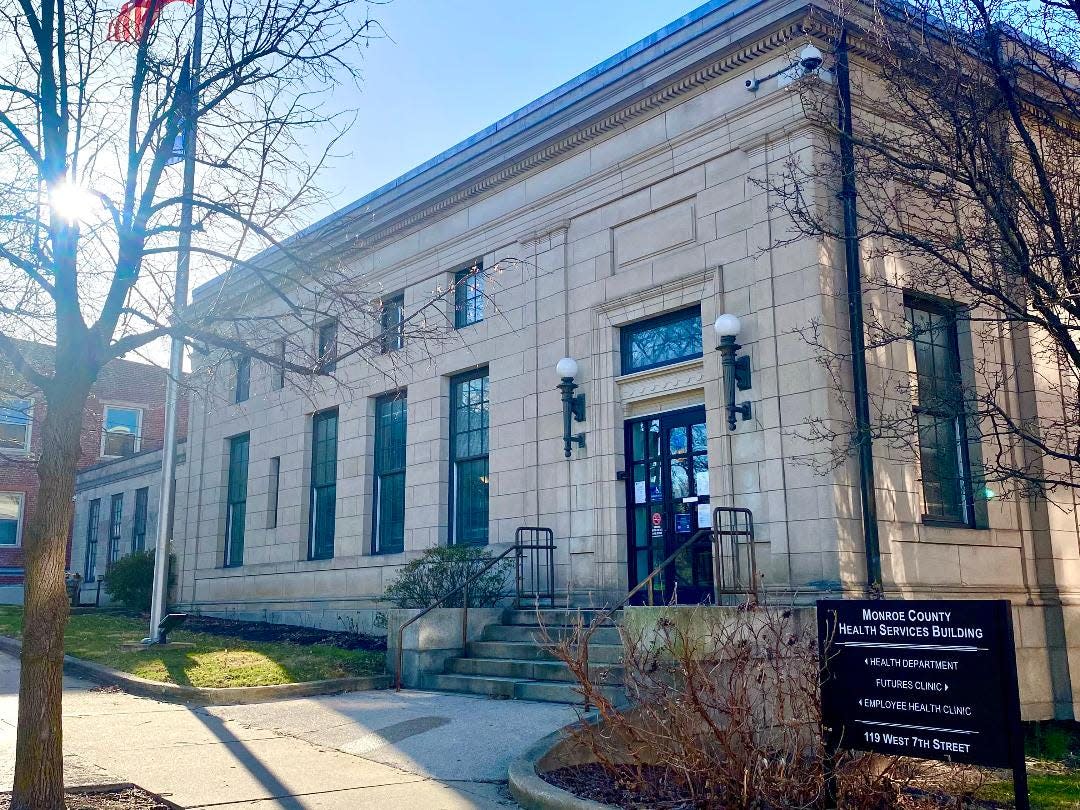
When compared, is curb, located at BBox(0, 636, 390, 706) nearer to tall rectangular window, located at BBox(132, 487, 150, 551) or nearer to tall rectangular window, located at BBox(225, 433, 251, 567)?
tall rectangular window, located at BBox(225, 433, 251, 567)

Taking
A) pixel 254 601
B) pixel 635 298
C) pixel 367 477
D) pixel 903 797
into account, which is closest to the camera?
pixel 903 797

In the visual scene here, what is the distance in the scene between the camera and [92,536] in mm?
33312

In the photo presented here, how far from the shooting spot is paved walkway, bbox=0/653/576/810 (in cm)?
732

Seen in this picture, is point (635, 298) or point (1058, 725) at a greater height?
point (635, 298)

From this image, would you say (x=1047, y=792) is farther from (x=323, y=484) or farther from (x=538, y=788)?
(x=323, y=484)

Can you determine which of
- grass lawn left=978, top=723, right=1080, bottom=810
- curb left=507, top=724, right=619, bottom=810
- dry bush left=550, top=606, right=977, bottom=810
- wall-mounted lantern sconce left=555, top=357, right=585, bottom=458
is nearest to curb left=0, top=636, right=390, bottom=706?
wall-mounted lantern sconce left=555, top=357, right=585, bottom=458

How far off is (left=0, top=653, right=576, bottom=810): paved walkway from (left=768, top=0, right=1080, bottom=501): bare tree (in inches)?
209

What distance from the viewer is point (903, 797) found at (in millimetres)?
6535

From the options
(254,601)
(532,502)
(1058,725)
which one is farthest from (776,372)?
(254,601)

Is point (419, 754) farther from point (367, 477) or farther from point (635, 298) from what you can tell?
point (367, 477)

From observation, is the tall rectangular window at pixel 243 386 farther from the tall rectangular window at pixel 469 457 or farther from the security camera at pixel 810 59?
the security camera at pixel 810 59

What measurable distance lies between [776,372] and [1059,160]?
3.96 m

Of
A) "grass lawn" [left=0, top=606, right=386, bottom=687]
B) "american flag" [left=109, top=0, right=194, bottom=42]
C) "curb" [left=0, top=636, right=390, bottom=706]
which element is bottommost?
"curb" [left=0, top=636, right=390, bottom=706]

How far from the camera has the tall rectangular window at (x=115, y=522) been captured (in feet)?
102
